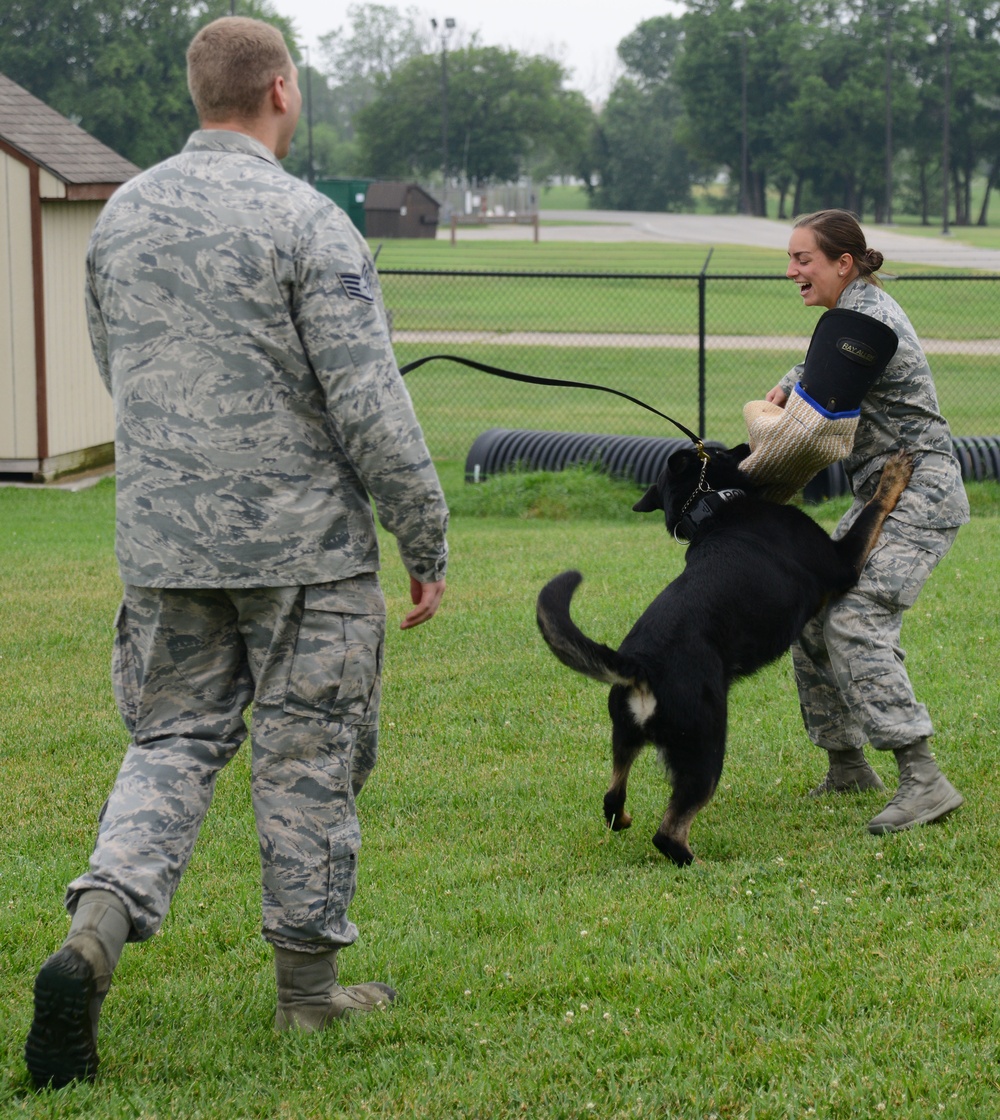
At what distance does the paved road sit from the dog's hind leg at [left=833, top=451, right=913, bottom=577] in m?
31.9

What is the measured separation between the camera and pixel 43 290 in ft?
37.2

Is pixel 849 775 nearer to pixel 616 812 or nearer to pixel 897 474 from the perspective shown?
pixel 616 812

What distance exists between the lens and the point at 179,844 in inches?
108

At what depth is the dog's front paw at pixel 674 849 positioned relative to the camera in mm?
3805

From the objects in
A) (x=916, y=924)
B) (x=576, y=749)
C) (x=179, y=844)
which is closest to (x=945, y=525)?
(x=916, y=924)

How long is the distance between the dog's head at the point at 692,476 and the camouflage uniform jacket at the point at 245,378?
1681 millimetres

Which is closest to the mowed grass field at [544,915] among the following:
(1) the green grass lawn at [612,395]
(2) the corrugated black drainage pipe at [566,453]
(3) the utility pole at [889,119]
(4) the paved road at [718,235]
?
(2) the corrugated black drainage pipe at [566,453]

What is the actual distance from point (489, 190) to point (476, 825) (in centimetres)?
6666

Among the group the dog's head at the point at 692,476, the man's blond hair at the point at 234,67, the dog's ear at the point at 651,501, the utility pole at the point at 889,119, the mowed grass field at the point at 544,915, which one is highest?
the utility pole at the point at 889,119

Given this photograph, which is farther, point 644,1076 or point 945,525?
point 945,525

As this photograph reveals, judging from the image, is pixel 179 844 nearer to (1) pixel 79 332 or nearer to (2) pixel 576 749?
(2) pixel 576 749

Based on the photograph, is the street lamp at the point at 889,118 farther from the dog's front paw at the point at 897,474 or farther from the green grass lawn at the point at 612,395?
the dog's front paw at the point at 897,474

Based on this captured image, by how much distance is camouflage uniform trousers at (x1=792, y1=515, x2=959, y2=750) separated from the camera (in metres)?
3.98

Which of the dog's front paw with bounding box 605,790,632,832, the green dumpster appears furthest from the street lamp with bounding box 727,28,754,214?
the dog's front paw with bounding box 605,790,632,832
